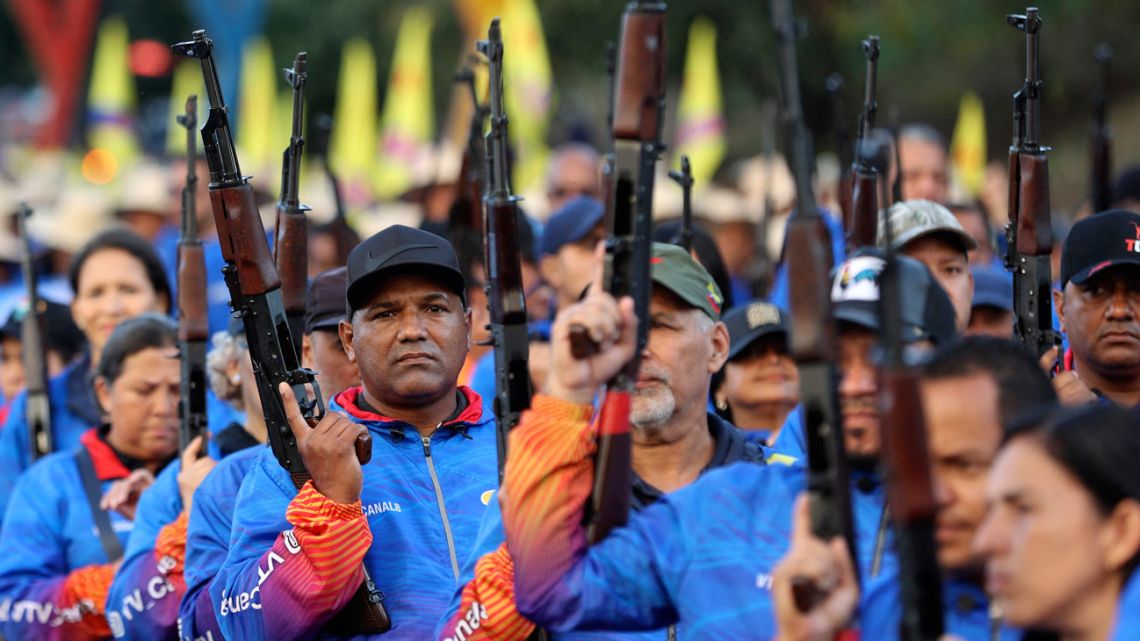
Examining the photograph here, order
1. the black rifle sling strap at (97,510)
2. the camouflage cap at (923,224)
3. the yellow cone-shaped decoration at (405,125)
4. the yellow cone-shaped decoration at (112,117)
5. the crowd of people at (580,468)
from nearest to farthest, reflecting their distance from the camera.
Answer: the crowd of people at (580,468) < the camouflage cap at (923,224) < the black rifle sling strap at (97,510) < the yellow cone-shaped decoration at (405,125) < the yellow cone-shaped decoration at (112,117)

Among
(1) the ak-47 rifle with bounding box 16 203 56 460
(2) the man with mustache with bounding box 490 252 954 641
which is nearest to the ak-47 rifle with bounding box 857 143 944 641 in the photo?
(2) the man with mustache with bounding box 490 252 954 641

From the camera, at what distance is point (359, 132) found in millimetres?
24000

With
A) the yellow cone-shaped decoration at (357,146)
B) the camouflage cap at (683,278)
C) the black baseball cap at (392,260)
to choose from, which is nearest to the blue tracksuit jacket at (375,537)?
the black baseball cap at (392,260)

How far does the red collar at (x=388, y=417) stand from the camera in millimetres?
6055

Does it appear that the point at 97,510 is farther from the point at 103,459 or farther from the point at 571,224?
the point at 571,224

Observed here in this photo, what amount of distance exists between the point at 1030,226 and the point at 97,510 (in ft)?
13.3

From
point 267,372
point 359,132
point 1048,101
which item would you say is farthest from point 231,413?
point 1048,101

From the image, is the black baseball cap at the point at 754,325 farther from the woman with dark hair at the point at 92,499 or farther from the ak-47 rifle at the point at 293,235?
the woman with dark hair at the point at 92,499

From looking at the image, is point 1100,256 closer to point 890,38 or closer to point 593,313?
point 593,313

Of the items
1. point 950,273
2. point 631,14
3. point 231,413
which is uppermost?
point 631,14

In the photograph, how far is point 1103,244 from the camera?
638 centimetres

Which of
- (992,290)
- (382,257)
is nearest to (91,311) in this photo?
(382,257)

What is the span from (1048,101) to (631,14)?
22775 mm

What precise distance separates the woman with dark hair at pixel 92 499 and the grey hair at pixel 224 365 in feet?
0.61
